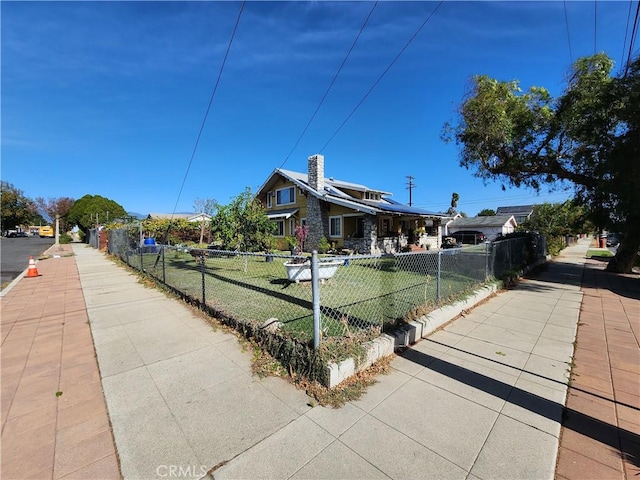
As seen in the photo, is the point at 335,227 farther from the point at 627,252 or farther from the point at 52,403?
the point at 52,403

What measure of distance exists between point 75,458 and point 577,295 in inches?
384

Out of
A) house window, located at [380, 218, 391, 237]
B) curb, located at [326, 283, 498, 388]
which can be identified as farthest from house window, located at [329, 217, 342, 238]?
curb, located at [326, 283, 498, 388]

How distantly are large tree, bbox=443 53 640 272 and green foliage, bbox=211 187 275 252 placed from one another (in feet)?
27.7

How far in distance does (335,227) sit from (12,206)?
65554mm

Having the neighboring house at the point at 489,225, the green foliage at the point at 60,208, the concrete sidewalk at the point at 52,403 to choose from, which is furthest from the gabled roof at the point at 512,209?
the green foliage at the point at 60,208

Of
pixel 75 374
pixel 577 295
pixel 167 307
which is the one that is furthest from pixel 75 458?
pixel 577 295

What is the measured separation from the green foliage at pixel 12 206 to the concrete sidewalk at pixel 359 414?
6783 centimetres

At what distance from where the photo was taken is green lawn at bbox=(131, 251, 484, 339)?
169 inches

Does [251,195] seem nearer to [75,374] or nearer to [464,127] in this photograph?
[75,374]

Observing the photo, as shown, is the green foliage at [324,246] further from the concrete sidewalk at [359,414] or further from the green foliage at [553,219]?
the green foliage at [553,219]

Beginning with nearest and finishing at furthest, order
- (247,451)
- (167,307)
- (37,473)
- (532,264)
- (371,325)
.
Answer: (37,473) → (247,451) → (371,325) → (167,307) → (532,264)

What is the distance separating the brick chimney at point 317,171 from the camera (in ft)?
60.4

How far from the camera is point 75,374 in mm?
3270

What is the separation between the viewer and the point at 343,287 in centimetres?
710
